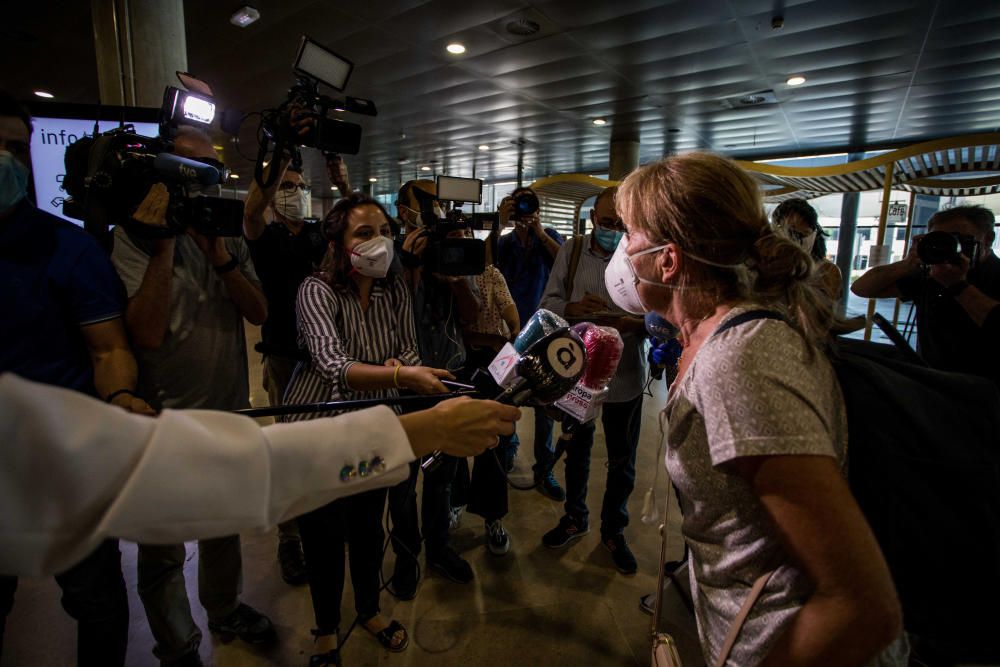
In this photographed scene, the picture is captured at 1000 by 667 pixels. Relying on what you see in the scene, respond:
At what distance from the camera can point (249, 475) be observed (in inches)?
22.9

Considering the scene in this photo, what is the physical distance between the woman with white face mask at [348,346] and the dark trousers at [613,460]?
104 centimetres

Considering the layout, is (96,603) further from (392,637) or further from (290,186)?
(290,186)

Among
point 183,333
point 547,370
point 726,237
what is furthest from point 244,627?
point 726,237

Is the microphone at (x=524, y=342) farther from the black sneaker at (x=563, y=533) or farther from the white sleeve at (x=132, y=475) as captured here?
the black sneaker at (x=563, y=533)

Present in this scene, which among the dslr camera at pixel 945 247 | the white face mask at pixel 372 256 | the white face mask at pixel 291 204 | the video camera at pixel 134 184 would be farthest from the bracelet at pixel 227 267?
the dslr camera at pixel 945 247

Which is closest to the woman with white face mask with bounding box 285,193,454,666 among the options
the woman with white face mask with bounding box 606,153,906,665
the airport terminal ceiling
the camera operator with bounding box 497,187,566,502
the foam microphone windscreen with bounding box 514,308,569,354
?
the foam microphone windscreen with bounding box 514,308,569,354

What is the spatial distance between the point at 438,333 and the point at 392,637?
1.16 m

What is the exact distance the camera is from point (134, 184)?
48.9 inches

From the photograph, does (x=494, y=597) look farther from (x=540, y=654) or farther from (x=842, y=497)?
(x=842, y=497)

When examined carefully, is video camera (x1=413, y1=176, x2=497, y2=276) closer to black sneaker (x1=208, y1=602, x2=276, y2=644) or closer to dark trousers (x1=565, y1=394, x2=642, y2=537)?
dark trousers (x1=565, y1=394, x2=642, y2=537)

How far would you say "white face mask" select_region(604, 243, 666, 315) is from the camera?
1100mm

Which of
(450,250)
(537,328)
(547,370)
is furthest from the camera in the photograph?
(450,250)

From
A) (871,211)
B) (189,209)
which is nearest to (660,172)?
(189,209)

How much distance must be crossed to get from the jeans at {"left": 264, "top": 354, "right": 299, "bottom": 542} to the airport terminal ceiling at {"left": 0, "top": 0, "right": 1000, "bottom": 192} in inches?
136
